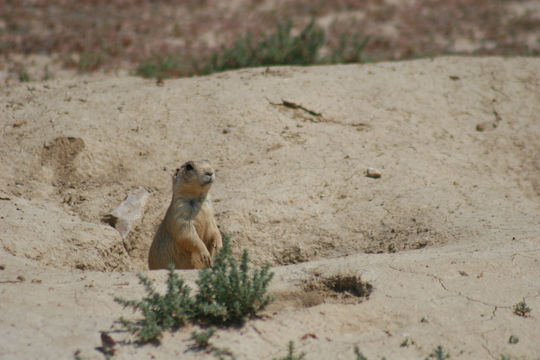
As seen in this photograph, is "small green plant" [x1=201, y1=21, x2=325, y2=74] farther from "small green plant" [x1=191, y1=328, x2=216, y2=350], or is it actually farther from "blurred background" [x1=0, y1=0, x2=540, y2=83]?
"small green plant" [x1=191, y1=328, x2=216, y2=350]

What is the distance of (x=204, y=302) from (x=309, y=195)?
7.89ft

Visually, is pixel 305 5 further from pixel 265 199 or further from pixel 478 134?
pixel 265 199

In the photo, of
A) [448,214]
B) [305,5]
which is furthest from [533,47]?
[448,214]

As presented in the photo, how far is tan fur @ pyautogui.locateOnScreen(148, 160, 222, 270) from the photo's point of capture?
5113mm

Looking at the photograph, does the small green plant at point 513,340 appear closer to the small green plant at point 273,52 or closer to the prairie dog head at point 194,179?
the prairie dog head at point 194,179

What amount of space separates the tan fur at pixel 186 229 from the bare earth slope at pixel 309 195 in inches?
12.4

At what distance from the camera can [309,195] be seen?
572cm

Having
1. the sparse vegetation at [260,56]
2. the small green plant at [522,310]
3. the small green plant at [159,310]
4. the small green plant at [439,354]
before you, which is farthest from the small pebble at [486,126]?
the small green plant at [159,310]

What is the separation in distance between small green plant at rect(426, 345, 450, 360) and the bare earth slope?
0.06 m

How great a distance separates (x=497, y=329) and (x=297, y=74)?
4410mm

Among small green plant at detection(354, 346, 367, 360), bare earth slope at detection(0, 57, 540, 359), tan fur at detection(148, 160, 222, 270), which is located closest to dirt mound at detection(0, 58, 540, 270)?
bare earth slope at detection(0, 57, 540, 359)

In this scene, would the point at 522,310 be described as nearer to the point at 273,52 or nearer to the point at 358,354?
the point at 358,354

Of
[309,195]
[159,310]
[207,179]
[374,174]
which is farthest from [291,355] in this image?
[374,174]

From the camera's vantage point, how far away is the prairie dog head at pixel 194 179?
16.3 feet
